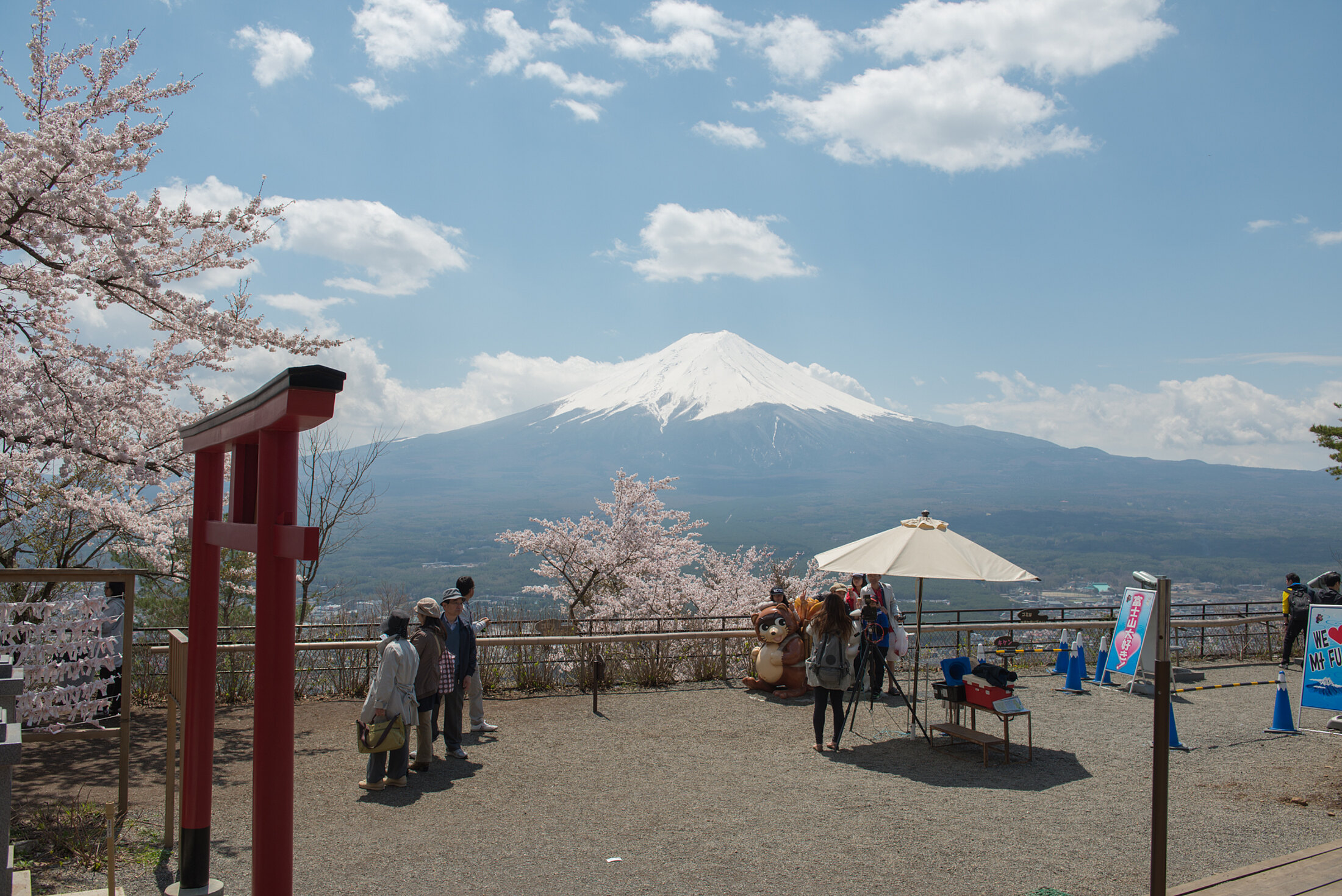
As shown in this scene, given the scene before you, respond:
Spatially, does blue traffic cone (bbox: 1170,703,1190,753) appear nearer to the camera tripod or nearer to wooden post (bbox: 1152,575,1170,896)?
the camera tripod

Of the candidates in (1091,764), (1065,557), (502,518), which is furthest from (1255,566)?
(1091,764)

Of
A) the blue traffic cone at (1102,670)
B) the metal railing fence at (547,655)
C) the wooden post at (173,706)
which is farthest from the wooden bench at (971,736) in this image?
the wooden post at (173,706)

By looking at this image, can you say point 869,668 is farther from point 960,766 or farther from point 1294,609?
point 1294,609

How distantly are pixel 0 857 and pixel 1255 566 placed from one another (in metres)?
156

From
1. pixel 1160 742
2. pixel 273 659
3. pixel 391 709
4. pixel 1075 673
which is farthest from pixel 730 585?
pixel 273 659

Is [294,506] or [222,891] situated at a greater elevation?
[294,506]

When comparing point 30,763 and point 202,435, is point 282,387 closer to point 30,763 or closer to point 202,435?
point 202,435

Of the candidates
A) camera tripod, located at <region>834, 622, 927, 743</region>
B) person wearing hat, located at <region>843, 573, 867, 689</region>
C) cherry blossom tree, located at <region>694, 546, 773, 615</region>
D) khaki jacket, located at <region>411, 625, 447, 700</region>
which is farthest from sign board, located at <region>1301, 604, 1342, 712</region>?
cherry blossom tree, located at <region>694, 546, 773, 615</region>

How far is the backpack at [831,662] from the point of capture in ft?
24.4

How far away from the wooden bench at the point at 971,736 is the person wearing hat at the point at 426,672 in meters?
4.87

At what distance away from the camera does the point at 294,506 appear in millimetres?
3029

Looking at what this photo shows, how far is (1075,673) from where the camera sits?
1054cm

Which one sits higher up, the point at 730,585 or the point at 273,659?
the point at 273,659

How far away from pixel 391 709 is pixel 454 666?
1069 mm
